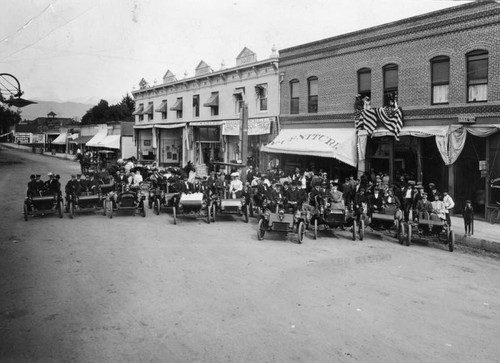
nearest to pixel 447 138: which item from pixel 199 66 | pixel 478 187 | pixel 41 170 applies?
pixel 478 187

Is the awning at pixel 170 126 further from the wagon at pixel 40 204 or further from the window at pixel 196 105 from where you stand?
the wagon at pixel 40 204

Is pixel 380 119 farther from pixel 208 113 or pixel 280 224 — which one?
pixel 208 113

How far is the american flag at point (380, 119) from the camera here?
1919cm

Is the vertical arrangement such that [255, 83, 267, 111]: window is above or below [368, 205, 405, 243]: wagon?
above

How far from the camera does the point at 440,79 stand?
18234 millimetres

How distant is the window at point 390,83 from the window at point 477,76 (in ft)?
11.3

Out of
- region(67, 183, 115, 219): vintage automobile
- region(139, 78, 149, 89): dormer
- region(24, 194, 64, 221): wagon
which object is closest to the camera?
region(24, 194, 64, 221): wagon

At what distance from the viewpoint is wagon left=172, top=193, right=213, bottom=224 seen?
15.6 metres

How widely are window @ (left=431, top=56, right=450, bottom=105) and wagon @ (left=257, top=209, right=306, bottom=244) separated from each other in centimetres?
918

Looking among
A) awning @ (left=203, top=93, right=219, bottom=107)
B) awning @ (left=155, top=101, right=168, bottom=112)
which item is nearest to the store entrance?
awning @ (left=203, top=93, right=219, bottom=107)

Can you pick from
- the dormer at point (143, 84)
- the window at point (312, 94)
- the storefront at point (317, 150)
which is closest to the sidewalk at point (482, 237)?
the storefront at point (317, 150)

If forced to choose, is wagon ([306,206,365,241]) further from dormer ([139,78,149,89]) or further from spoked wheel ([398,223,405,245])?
dormer ([139,78,149,89])

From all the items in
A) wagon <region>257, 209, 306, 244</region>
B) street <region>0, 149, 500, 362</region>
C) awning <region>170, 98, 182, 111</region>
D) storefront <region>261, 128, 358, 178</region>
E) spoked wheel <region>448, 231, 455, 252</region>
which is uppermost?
awning <region>170, 98, 182, 111</region>

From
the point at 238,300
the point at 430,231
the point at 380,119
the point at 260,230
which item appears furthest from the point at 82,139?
the point at 238,300
